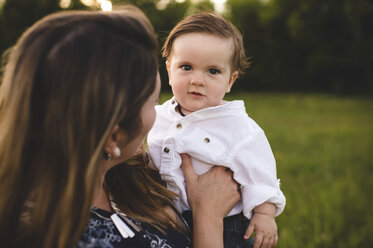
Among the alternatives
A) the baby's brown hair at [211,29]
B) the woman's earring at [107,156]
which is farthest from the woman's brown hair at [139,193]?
the baby's brown hair at [211,29]

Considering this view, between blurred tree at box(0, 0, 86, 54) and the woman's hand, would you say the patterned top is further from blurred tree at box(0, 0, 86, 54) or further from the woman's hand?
blurred tree at box(0, 0, 86, 54)

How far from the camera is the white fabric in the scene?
68.7 inches

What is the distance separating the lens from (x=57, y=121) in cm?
106

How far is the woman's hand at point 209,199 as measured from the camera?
1.60 meters

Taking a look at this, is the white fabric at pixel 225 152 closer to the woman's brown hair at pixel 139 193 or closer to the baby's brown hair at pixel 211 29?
the woman's brown hair at pixel 139 193

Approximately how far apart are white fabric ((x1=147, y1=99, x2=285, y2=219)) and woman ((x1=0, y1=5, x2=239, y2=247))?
2.13ft

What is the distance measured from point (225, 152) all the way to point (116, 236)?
0.73 metres

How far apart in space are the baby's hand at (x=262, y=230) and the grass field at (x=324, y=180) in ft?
4.75

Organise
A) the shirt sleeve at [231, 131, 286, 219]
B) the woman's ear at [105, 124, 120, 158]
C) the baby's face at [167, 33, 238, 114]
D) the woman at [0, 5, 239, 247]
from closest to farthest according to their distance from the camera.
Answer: the woman at [0, 5, 239, 247] → the woman's ear at [105, 124, 120, 158] → the shirt sleeve at [231, 131, 286, 219] → the baby's face at [167, 33, 238, 114]

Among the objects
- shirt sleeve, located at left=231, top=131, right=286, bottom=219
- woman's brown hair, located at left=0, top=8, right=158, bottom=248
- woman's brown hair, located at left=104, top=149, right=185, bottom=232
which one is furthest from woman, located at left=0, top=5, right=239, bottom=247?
Answer: shirt sleeve, located at left=231, top=131, right=286, bottom=219

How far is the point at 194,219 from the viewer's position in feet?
5.49

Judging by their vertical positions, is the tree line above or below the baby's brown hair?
below

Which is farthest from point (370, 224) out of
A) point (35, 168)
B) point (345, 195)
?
point (35, 168)

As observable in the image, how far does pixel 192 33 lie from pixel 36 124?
3.69ft
